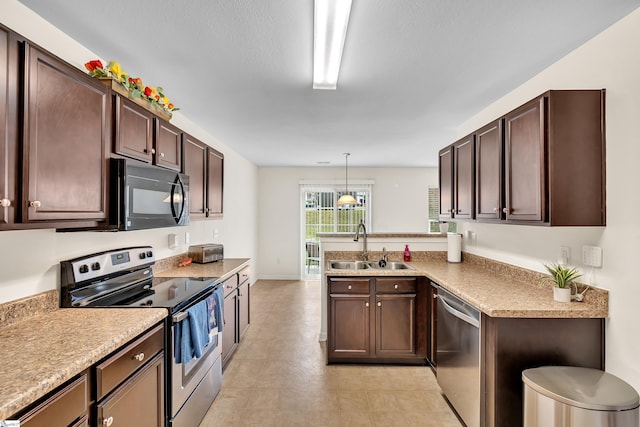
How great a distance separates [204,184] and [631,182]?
3133 millimetres

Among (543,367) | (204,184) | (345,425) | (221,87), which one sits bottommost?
(345,425)

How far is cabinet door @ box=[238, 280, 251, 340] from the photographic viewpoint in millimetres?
3521

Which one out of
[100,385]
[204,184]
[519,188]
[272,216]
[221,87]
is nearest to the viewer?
[100,385]

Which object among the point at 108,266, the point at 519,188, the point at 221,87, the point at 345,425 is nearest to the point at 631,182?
the point at 519,188

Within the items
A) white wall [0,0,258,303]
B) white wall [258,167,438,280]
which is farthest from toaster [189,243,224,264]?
white wall [258,167,438,280]

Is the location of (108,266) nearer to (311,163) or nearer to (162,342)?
(162,342)

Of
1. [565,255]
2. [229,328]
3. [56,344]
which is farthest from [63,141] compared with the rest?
[565,255]

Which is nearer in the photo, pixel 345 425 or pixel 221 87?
pixel 345 425

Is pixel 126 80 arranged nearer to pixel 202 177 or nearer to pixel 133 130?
pixel 133 130

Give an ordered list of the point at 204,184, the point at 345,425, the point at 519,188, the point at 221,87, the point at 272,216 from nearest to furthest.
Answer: the point at 519,188, the point at 345,425, the point at 221,87, the point at 204,184, the point at 272,216

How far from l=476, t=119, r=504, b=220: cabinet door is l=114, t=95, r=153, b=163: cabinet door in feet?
7.78

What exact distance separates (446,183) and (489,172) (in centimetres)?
87

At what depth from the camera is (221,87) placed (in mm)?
2773

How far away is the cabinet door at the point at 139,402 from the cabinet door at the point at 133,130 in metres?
1.19
